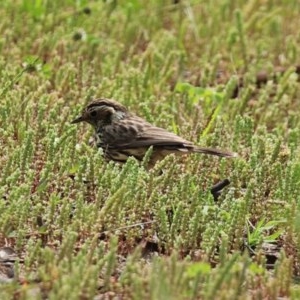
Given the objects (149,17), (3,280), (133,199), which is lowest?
(3,280)

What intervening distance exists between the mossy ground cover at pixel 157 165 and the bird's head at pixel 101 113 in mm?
147

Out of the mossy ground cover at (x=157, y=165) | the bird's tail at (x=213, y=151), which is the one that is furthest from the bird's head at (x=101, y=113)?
the bird's tail at (x=213, y=151)

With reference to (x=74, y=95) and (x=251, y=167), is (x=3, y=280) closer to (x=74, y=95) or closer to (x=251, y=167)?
(x=251, y=167)

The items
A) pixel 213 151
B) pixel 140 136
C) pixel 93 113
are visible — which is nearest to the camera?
pixel 213 151

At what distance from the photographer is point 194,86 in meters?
10.2

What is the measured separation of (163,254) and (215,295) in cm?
128

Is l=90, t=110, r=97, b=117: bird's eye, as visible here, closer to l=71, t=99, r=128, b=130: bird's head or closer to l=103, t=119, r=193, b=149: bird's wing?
l=71, t=99, r=128, b=130: bird's head

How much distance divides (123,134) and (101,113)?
23 centimetres

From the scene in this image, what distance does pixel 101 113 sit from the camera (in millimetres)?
8336

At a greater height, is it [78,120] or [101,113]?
[101,113]

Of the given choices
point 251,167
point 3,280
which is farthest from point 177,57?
point 3,280

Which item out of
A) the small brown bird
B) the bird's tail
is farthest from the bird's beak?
the bird's tail

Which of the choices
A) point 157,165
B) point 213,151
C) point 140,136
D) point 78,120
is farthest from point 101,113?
point 157,165

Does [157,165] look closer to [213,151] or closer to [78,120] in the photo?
[213,151]
